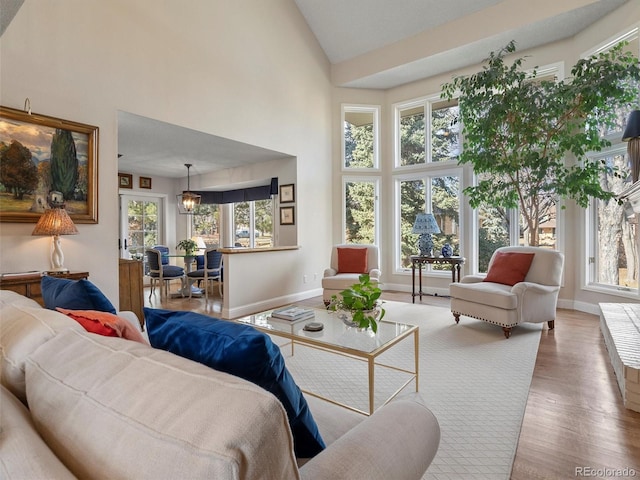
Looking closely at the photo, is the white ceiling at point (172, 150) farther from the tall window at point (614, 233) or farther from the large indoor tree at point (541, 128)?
the tall window at point (614, 233)

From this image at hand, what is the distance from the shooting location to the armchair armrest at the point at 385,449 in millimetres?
745

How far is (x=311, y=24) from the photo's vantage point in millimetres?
5641

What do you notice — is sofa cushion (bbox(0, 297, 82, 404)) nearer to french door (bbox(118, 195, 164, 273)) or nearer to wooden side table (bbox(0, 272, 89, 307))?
wooden side table (bbox(0, 272, 89, 307))

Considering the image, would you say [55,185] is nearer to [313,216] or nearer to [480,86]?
[313,216]

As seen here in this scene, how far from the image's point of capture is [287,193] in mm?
5500

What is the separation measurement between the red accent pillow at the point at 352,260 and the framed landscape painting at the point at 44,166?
124 inches

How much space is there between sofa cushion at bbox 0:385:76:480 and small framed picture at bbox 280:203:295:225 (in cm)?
491

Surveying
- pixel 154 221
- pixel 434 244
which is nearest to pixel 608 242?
pixel 434 244

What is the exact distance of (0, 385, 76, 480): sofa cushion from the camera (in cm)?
46

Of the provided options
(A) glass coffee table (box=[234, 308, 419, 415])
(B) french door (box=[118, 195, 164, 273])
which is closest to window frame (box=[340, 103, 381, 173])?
(A) glass coffee table (box=[234, 308, 419, 415])

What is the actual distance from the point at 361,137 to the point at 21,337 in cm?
617

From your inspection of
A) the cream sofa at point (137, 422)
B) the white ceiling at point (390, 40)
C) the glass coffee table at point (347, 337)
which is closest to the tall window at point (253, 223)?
the white ceiling at point (390, 40)

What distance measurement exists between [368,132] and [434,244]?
2.44 metres
